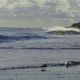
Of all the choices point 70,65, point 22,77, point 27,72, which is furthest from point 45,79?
point 70,65

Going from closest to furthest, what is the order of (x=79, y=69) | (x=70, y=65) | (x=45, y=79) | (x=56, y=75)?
1. (x=45, y=79)
2. (x=56, y=75)
3. (x=79, y=69)
4. (x=70, y=65)

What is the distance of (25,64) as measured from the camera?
23359mm

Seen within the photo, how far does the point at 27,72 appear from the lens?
64.4ft

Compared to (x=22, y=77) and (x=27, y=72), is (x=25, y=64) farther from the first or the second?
(x=22, y=77)

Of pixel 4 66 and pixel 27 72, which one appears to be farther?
pixel 4 66

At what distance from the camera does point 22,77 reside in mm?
17797

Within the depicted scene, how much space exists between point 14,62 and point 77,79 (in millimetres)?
7491

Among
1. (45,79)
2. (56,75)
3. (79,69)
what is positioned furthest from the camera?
(79,69)

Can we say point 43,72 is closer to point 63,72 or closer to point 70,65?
point 63,72

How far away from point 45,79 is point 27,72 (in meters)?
2.48

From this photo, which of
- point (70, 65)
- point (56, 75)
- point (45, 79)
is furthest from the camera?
point (70, 65)

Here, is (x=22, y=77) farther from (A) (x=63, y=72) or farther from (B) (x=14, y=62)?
(B) (x=14, y=62)

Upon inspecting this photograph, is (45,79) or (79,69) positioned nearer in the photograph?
(45,79)

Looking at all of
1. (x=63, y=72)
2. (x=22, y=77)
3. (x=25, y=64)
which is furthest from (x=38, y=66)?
(x=22, y=77)
